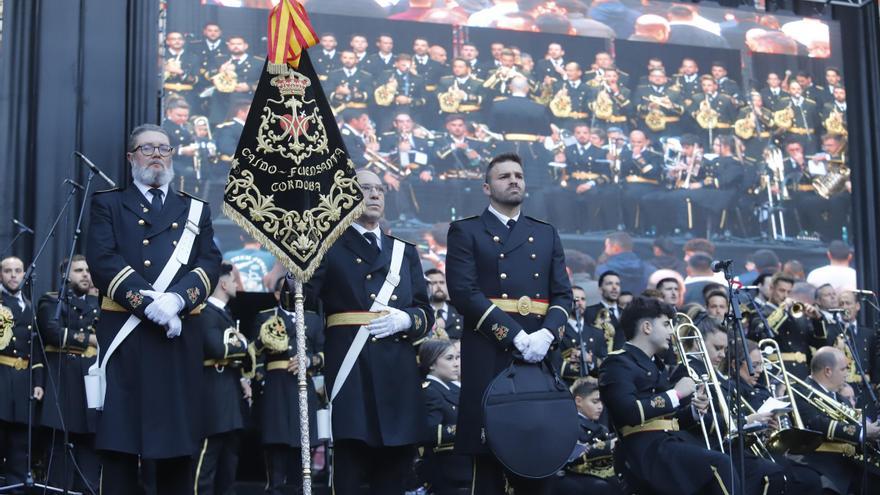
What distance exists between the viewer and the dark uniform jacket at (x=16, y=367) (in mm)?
9133

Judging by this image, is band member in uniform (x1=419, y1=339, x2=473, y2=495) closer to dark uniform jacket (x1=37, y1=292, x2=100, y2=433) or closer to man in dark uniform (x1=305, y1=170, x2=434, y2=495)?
man in dark uniform (x1=305, y1=170, x2=434, y2=495)

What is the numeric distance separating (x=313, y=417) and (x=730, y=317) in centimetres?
381

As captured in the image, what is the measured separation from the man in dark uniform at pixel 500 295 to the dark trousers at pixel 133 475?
1.45 metres

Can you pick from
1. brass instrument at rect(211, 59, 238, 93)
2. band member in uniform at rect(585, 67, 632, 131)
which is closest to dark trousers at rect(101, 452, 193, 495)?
brass instrument at rect(211, 59, 238, 93)

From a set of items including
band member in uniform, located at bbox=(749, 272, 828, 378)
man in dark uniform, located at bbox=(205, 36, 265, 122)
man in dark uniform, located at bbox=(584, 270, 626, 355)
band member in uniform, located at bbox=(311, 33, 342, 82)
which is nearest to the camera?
band member in uniform, located at bbox=(749, 272, 828, 378)

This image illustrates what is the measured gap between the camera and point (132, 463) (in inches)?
221

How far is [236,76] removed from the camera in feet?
38.6

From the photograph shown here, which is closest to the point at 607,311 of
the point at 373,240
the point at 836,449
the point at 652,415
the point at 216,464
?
the point at 836,449

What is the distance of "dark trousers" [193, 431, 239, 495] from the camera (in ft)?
26.8

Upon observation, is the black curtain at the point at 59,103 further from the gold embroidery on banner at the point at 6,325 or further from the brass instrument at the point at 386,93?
the brass instrument at the point at 386,93

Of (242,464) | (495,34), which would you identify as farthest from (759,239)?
(242,464)

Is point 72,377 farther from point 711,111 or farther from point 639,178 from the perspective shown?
point 711,111

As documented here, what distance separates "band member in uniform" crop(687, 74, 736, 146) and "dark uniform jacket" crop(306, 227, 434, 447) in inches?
323

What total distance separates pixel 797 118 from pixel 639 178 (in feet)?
7.66
